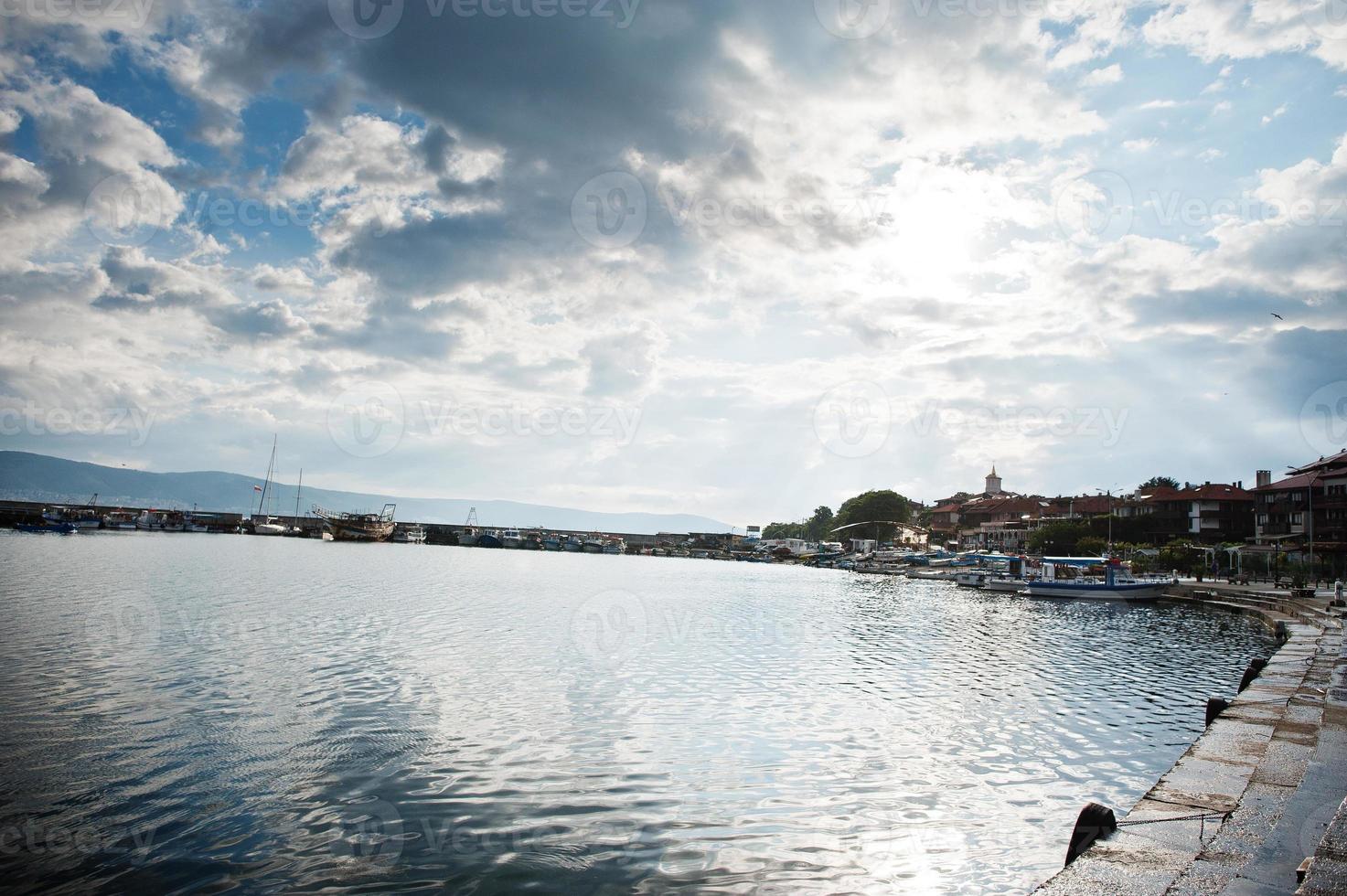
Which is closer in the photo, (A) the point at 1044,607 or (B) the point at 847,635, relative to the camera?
(B) the point at 847,635

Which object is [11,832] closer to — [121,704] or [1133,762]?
[121,704]

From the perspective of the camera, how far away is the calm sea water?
28.9 ft

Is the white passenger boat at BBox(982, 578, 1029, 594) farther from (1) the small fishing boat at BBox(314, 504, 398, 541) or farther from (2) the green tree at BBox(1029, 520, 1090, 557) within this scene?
(1) the small fishing boat at BBox(314, 504, 398, 541)

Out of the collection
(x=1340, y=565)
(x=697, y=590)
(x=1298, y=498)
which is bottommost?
(x=697, y=590)

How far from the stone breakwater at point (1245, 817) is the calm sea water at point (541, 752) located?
1.55 meters

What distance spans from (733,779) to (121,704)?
12.1 meters

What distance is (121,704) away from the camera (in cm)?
1477

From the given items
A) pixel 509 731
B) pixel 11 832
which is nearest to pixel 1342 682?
pixel 509 731
